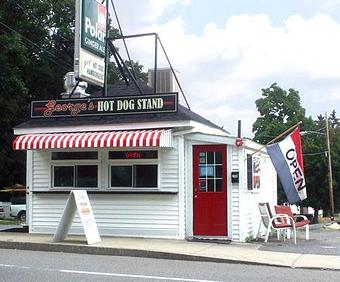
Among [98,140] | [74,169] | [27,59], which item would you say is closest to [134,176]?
[98,140]

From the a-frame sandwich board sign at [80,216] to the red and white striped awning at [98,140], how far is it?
151 centimetres

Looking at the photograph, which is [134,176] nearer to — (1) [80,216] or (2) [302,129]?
(1) [80,216]

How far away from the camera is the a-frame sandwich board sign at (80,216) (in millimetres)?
13336

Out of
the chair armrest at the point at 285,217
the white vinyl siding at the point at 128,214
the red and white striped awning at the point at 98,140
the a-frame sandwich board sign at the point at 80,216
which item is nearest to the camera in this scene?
the a-frame sandwich board sign at the point at 80,216

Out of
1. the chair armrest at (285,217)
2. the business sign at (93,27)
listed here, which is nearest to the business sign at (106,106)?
the business sign at (93,27)

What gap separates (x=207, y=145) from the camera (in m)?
14.8

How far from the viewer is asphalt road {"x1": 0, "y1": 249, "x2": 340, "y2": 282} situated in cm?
945

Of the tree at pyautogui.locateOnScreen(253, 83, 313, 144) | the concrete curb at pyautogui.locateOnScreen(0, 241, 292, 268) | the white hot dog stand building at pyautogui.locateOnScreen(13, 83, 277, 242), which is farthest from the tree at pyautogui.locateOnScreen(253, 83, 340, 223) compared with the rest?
the concrete curb at pyautogui.locateOnScreen(0, 241, 292, 268)

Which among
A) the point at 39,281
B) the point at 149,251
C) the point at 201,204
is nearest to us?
the point at 39,281

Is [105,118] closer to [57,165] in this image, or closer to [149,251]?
[57,165]

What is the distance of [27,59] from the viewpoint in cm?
2975

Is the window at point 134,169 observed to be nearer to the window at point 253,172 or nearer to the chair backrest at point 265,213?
the window at point 253,172

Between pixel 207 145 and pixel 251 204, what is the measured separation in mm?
2281

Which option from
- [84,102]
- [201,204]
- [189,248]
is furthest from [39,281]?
[84,102]
